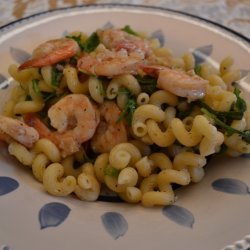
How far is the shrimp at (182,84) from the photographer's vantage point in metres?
1.17

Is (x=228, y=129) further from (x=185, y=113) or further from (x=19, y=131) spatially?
(x=19, y=131)

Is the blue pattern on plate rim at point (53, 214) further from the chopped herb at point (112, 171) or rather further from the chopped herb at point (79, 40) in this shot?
the chopped herb at point (79, 40)

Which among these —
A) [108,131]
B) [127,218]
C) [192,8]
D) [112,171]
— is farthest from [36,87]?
[192,8]

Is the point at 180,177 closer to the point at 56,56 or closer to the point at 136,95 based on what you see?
the point at 136,95

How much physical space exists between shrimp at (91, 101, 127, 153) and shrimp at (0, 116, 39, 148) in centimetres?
18

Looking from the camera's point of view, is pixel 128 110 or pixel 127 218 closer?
pixel 127 218

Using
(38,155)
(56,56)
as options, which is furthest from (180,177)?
(56,56)

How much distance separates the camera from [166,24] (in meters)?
1.63

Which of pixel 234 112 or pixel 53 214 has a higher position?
pixel 234 112

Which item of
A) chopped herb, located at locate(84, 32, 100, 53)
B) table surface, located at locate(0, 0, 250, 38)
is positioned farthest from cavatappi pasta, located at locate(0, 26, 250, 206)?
table surface, located at locate(0, 0, 250, 38)

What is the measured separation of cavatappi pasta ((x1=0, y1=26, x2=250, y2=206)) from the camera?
1133 millimetres

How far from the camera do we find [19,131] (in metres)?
1.20

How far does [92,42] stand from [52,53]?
22cm

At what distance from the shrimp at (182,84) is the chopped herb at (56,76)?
1.01 ft
